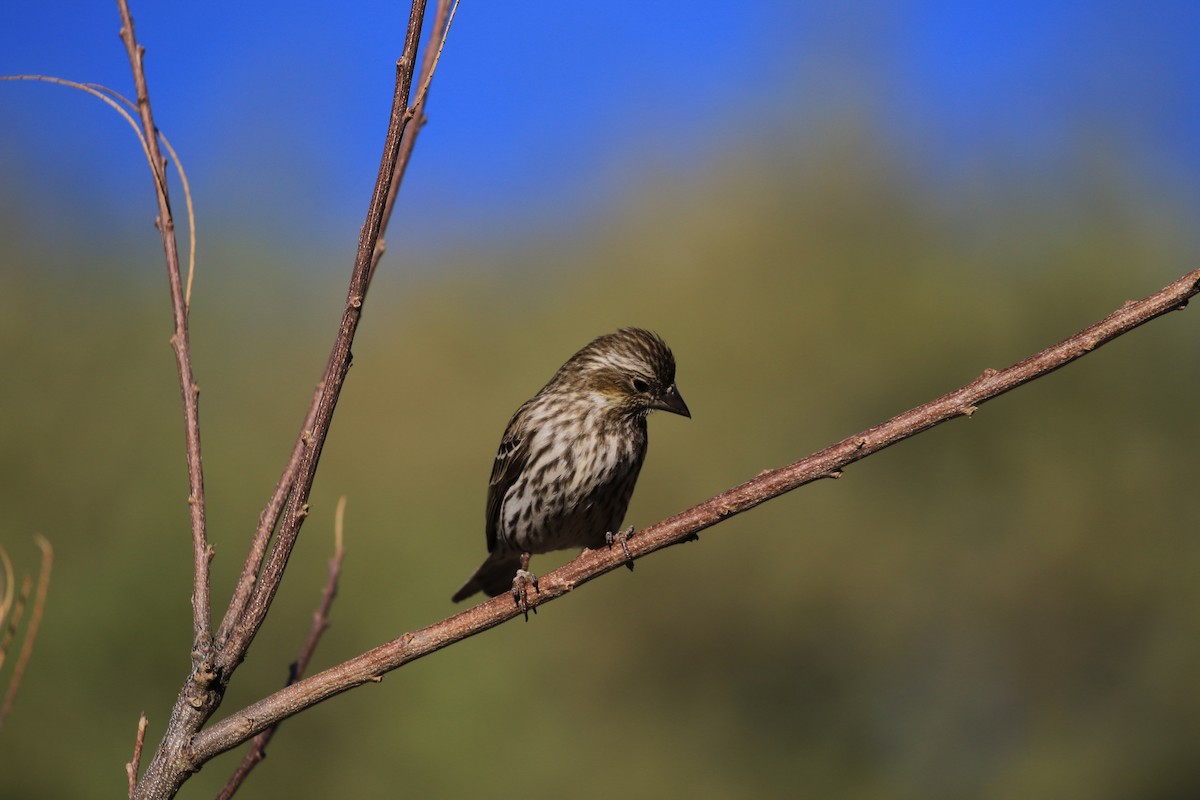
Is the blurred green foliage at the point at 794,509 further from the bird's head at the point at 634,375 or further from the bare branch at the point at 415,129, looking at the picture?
the bare branch at the point at 415,129

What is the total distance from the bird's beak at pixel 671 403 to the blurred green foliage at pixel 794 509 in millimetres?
6354

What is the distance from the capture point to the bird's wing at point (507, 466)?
4.75 m

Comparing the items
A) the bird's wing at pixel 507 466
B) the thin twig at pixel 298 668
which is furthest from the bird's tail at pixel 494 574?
the thin twig at pixel 298 668

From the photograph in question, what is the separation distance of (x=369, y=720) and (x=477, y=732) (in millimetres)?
1025

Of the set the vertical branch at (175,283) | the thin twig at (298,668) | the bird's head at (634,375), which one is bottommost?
the thin twig at (298,668)

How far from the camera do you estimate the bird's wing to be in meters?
4.75

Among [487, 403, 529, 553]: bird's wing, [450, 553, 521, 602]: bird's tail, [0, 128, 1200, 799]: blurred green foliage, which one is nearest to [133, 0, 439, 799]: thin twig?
[487, 403, 529, 553]: bird's wing

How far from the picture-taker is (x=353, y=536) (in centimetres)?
1134

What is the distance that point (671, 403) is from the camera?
4520mm

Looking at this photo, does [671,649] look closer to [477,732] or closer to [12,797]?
[477,732]

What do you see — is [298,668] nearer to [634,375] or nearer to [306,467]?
[306,467]

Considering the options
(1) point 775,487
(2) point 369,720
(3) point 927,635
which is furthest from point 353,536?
(1) point 775,487

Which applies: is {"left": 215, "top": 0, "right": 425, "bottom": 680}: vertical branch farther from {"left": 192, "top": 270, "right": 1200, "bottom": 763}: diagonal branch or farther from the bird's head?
the bird's head

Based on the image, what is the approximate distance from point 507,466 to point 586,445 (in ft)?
1.53
